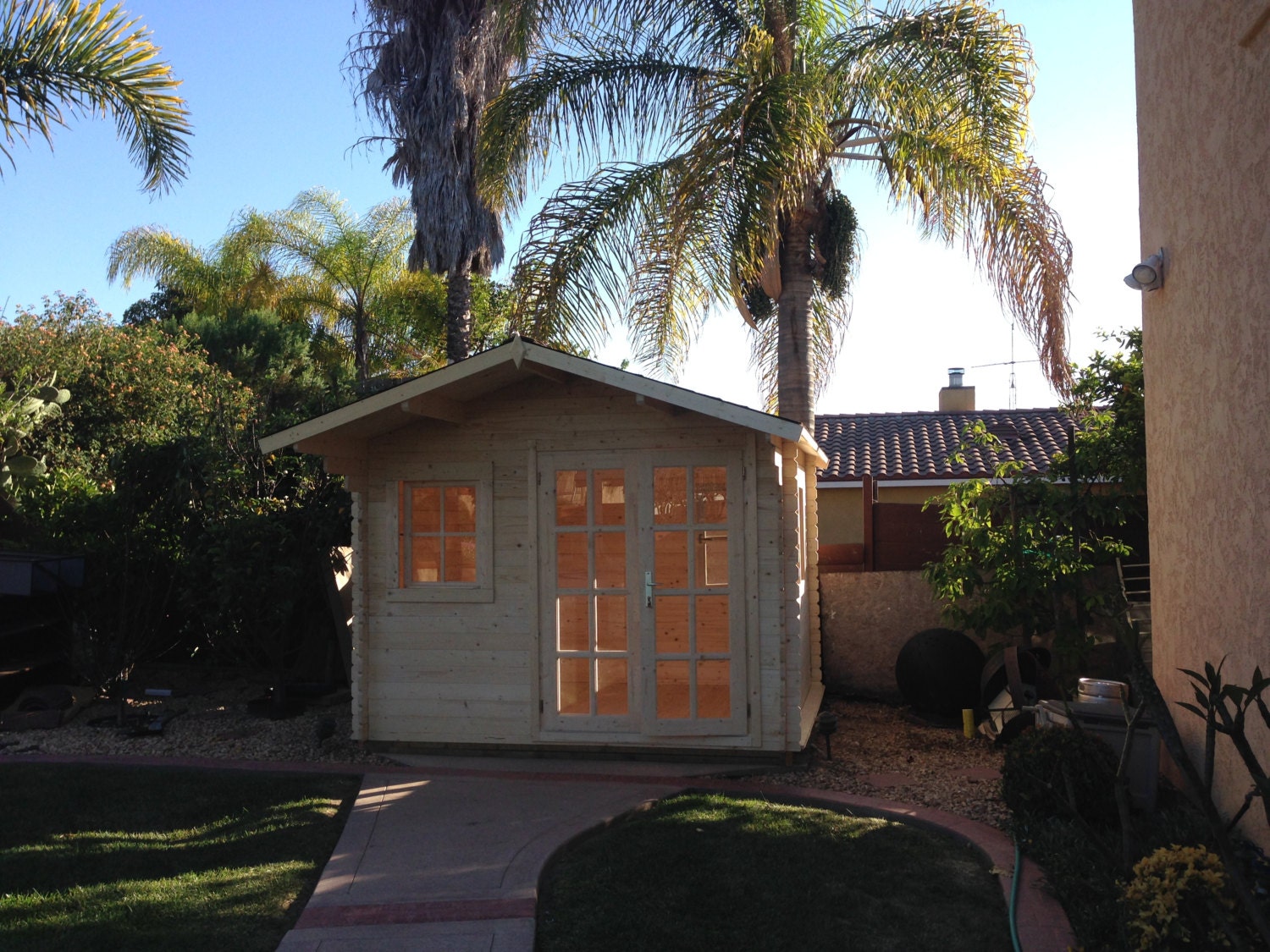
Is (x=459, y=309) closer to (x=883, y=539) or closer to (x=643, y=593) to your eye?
(x=883, y=539)

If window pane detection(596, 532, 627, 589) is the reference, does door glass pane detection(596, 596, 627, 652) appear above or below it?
below

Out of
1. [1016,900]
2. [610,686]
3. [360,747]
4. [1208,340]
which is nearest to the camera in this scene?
[1016,900]

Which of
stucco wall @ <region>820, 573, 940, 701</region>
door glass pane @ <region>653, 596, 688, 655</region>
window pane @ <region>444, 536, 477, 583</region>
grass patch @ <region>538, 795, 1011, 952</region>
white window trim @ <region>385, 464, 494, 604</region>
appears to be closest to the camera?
grass patch @ <region>538, 795, 1011, 952</region>

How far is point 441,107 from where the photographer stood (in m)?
15.1

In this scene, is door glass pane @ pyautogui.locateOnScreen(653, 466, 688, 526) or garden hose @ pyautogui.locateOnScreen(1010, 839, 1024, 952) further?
door glass pane @ pyautogui.locateOnScreen(653, 466, 688, 526)

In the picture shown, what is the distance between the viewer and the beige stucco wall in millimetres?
4555

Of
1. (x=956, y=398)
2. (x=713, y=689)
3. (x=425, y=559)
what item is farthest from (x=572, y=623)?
(x=956, y=398)

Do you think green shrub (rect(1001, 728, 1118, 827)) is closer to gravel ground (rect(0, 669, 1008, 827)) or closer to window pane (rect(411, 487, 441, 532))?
gravel ground (rect(0, 669, 1008, 827))

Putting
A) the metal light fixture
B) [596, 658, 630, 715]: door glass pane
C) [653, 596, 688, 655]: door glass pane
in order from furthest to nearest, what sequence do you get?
[596, 658, 630, 715]: door glass pane < [653, 596, 688, 655]: door glass pane < the metal light fixture

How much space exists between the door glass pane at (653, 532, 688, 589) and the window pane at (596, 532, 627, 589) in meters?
0.27

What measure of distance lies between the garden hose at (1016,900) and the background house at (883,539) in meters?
4.17

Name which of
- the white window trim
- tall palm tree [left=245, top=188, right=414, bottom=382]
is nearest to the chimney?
tall palm tree [left=245, top=188, right=414, bottom=382]

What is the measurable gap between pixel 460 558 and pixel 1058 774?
433 centimetres

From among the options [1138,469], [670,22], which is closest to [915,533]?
[1138,469]
